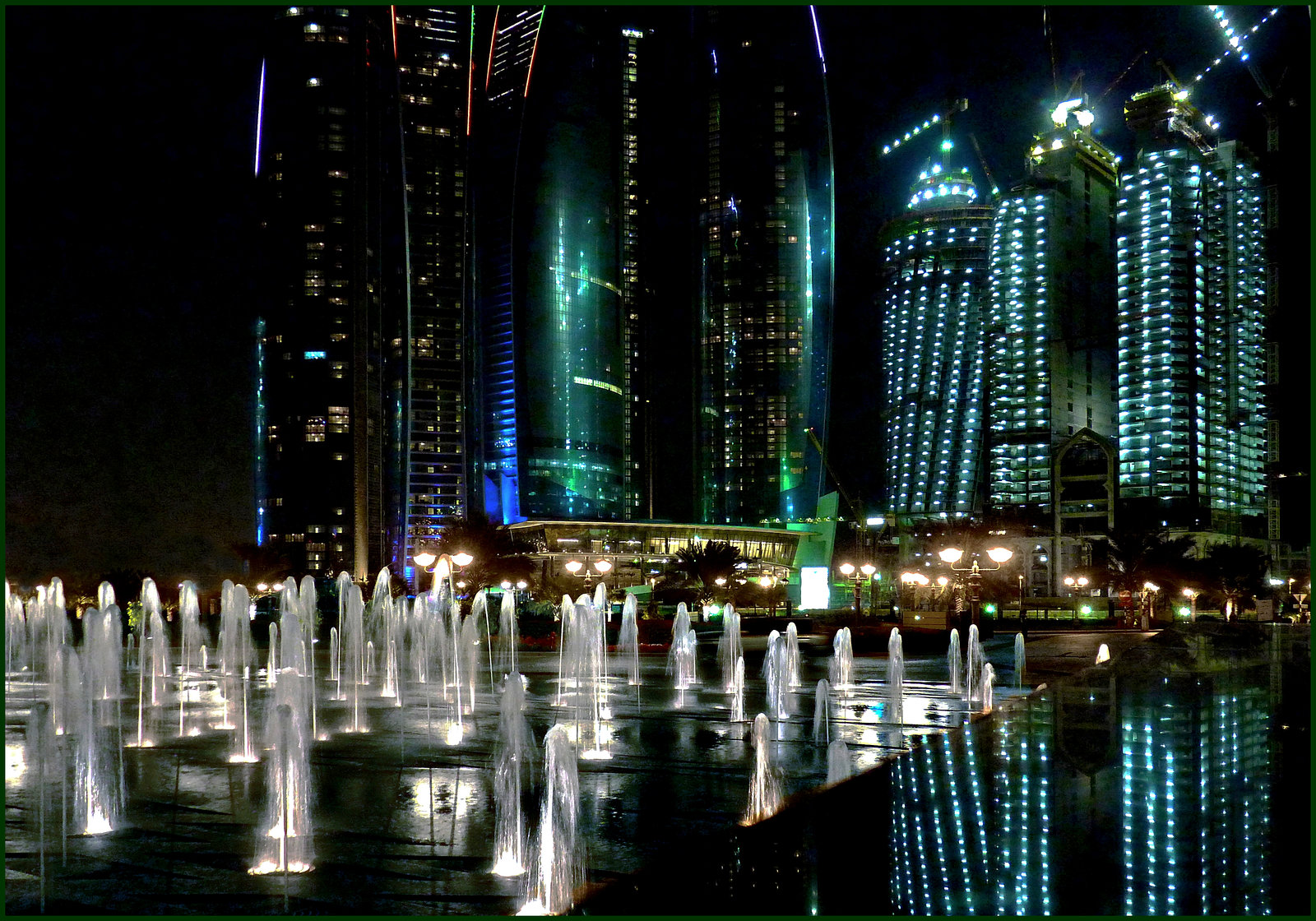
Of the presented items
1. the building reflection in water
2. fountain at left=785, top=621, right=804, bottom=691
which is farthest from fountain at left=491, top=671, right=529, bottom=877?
fountain at left=785, top=621, right=804, bottom=691

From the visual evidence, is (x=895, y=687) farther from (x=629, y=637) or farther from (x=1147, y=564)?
(x=1147, y=564)

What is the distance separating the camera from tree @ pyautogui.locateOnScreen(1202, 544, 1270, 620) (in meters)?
65.9

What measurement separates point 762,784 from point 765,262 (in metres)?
117

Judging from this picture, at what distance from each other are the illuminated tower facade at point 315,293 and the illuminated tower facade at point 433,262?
5.83 metres

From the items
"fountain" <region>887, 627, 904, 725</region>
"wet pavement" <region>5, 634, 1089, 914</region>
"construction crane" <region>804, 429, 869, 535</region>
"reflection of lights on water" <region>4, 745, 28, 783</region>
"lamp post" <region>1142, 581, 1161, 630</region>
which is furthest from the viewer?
"construction crane" <region>804, 429, 869, 535</region>

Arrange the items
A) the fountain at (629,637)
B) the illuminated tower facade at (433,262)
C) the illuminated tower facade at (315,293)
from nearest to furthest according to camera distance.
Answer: the fountain at (629,637) → the illuminated tower facade at (315,293) → the illuminated tower facade at (433,262)

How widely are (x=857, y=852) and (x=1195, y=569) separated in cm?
6500

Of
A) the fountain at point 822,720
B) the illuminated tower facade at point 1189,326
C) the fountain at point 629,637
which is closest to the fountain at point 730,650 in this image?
the fountain at point 629,637

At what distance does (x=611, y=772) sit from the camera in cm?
1105

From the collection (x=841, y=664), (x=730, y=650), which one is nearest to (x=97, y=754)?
(x=841, y=664)

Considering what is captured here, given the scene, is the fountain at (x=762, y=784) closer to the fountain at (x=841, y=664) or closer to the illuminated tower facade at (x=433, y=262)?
the fountain at (x=841, y=664)

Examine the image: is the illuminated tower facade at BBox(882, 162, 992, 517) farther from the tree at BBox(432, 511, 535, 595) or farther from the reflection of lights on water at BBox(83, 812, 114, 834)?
the reflection of lights on water at BBox(83, 812, 114, 834)

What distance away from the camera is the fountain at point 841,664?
20.0 metres

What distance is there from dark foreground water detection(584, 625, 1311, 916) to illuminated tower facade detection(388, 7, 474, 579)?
107 meters
